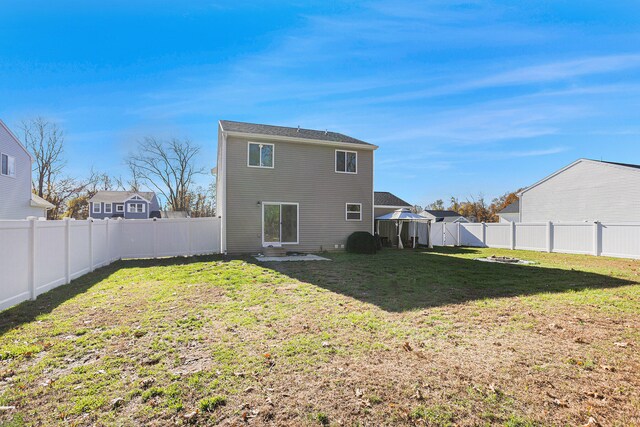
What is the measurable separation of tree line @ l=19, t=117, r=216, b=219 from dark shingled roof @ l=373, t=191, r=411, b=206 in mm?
21439

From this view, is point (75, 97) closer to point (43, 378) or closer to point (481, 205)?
point (43, 378)


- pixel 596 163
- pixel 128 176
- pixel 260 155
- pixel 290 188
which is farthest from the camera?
pixel 128 176

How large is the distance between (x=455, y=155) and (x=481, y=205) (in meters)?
28.6

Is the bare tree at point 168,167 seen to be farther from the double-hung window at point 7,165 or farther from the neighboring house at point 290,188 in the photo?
the neighboring house at point 290,188

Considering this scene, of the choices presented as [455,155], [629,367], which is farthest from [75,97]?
[455,155]

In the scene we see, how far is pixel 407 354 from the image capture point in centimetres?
344

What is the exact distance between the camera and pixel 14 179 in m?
17.7

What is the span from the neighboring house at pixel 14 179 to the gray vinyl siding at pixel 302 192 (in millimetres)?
13576

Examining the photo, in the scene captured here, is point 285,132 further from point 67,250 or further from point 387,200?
point 387,200

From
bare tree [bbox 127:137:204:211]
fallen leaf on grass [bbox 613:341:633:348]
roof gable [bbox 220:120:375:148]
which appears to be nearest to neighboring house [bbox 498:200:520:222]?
roof gable [bbox 220:120:375:148]

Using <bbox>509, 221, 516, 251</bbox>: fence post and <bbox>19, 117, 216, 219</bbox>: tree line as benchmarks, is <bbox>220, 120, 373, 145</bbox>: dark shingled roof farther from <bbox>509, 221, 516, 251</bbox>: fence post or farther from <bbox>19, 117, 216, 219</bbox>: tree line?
<bbox>19, 117, 216, 219</bbox>: tree line

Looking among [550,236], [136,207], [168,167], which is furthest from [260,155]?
[136,207]

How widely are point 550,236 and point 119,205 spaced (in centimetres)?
4604

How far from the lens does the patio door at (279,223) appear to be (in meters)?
14.0
